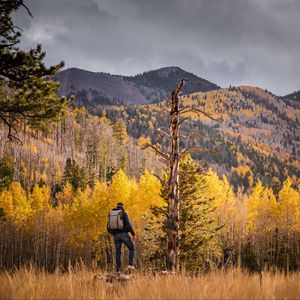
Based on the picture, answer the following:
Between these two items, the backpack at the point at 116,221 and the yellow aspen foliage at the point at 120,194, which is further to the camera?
the yellow aspen foliage at the point at 120,194

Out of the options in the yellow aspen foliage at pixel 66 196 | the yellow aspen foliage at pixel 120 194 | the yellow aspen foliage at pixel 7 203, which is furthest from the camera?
the yellow aspen foliage at pixel 66 196

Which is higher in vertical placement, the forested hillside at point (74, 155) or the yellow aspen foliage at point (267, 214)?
the forested hillside at point (74, 155)

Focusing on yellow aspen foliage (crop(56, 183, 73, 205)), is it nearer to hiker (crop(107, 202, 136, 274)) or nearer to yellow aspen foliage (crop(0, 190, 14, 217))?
yellow aspen foliage (crop(0, 190, 14, 217))

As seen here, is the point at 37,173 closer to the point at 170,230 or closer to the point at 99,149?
the point at 99,149

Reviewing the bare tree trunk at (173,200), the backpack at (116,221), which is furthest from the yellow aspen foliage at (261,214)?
the backpack at (116,221)

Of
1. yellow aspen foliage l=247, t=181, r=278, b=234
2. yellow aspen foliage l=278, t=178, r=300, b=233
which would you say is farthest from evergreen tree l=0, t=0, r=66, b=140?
yellow aspen foliage l=278, t=178, r=300, b=233

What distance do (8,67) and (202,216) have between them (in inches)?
531

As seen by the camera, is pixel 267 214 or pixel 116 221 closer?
pixel 116 221

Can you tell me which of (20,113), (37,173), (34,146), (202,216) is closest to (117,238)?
(20,113)

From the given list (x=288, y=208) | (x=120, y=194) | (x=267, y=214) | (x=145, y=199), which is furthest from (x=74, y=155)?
(x=120, y=194)

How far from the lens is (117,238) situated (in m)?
9.55

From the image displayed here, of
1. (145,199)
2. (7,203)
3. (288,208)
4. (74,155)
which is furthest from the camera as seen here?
(74,155)

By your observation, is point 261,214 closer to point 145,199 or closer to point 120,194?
point 145,199

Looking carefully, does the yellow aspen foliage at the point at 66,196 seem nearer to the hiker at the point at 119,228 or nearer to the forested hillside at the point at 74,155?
the forested hillside at the point at 74,155
